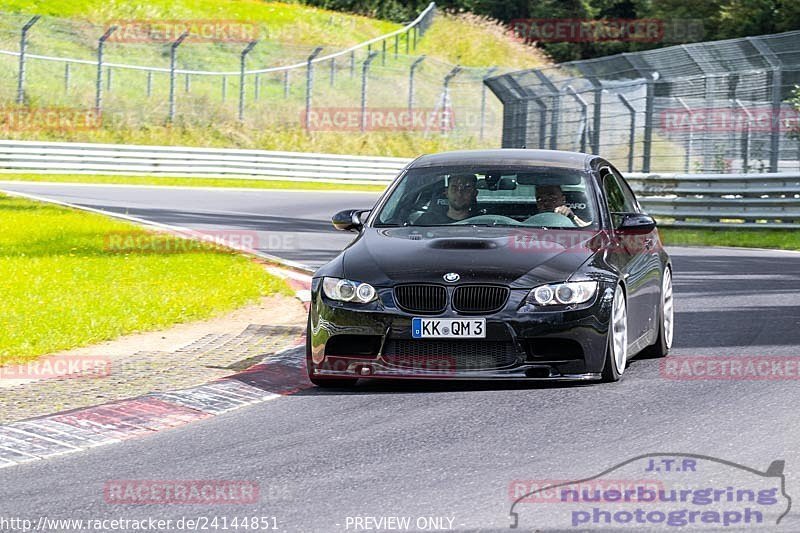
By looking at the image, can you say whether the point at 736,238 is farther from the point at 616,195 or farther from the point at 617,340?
the point at 617,340

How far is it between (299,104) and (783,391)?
42.2 m

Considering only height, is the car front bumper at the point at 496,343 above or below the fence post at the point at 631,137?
above

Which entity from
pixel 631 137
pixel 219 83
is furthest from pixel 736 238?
pixel 219 83

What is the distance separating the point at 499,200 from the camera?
9188mm

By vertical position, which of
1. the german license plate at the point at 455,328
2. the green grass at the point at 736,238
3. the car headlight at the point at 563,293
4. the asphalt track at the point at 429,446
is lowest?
the green grass at the point at 736,238

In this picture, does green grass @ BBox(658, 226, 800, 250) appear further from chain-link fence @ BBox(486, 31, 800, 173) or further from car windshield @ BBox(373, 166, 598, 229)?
car windshield @ BBox(373, 166, 598, 229)

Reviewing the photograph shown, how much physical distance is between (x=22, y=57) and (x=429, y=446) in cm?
3438

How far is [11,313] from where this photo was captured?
11.7m

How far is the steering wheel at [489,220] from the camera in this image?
29.5 ft

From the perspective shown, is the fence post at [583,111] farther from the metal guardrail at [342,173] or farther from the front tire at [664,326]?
the front tire at [664,326]

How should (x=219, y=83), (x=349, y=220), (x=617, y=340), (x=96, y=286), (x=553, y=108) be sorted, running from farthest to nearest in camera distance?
(x=219, y=83), (x=553, y=108), (x=96, y=286), (x=349, y=220), (x=617, y=340)

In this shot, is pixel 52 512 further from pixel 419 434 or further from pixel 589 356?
pixel 589 356

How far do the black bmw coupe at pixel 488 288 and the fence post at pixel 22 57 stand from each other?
3067 centimetres

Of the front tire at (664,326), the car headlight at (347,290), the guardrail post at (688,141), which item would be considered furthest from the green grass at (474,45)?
the car headlight at (347,290)
